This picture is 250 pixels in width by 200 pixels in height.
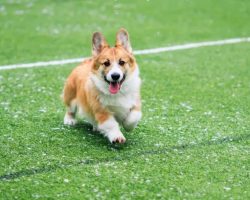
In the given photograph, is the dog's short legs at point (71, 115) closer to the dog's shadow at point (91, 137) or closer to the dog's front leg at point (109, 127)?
the dog's shadow at point (91, 137)

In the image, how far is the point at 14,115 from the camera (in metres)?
6.97

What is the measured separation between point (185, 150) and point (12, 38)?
5900 millimetres

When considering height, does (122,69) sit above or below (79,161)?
above

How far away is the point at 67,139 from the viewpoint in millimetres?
6246

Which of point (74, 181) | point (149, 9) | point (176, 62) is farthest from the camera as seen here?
point (149, 9)

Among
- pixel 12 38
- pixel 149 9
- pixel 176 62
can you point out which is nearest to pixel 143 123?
pixel 176 62

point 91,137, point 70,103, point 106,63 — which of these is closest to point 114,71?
point 106,63

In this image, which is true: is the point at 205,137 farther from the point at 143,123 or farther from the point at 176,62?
the point at 176,62

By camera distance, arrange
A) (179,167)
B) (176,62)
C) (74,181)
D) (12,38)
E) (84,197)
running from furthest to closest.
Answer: (12,38), (176,62), (179,167), (74,181), (84,197)

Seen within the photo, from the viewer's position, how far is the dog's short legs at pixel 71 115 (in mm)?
6773

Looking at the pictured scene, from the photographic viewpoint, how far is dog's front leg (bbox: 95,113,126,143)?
5863mm

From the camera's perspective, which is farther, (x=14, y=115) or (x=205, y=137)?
(x=14, y=115)

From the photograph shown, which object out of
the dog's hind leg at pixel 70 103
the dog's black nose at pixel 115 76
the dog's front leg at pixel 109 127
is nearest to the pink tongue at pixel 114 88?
the dog's black nose at pixel 115 76

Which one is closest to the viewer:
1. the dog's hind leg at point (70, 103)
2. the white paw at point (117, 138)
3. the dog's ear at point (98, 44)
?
the white paw at point (117, 138)
